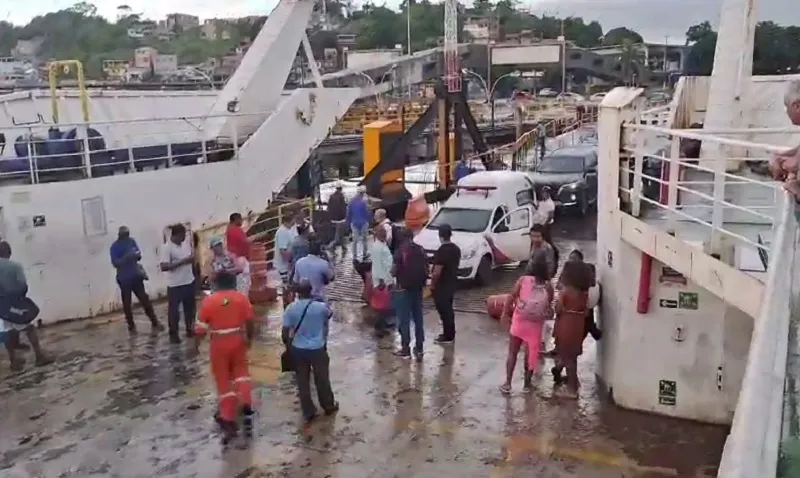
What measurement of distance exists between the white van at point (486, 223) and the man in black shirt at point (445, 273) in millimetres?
2831

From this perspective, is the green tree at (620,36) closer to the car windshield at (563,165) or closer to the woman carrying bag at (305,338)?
the car windshield at (563,165)

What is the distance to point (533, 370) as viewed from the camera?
8969 mm

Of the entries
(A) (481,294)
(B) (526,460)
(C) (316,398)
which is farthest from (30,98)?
(B) (526,460)

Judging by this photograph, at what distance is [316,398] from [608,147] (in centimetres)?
404

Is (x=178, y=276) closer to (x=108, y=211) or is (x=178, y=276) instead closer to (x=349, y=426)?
(x=108, y=211)

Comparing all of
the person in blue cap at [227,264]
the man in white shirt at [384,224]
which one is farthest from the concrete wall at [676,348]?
the person in blue cap at [227,264]

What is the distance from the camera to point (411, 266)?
31.7ft

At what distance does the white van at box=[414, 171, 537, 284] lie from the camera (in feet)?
44.4

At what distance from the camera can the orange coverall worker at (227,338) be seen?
732cm

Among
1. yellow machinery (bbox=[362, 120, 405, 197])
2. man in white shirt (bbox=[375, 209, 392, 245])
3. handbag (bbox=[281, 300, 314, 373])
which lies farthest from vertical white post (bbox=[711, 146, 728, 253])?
yellow machinery (bbox=[362, 120, 405, 197])

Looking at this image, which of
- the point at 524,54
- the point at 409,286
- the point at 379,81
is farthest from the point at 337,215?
the point at 524,54

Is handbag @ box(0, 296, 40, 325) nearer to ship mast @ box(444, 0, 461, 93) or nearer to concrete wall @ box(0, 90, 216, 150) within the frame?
concrete wall @ box(0, 90, 216, 150)

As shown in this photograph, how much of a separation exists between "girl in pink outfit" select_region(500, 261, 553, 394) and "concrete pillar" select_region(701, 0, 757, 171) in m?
5.26

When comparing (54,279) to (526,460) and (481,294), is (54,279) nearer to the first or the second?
(481,294)
